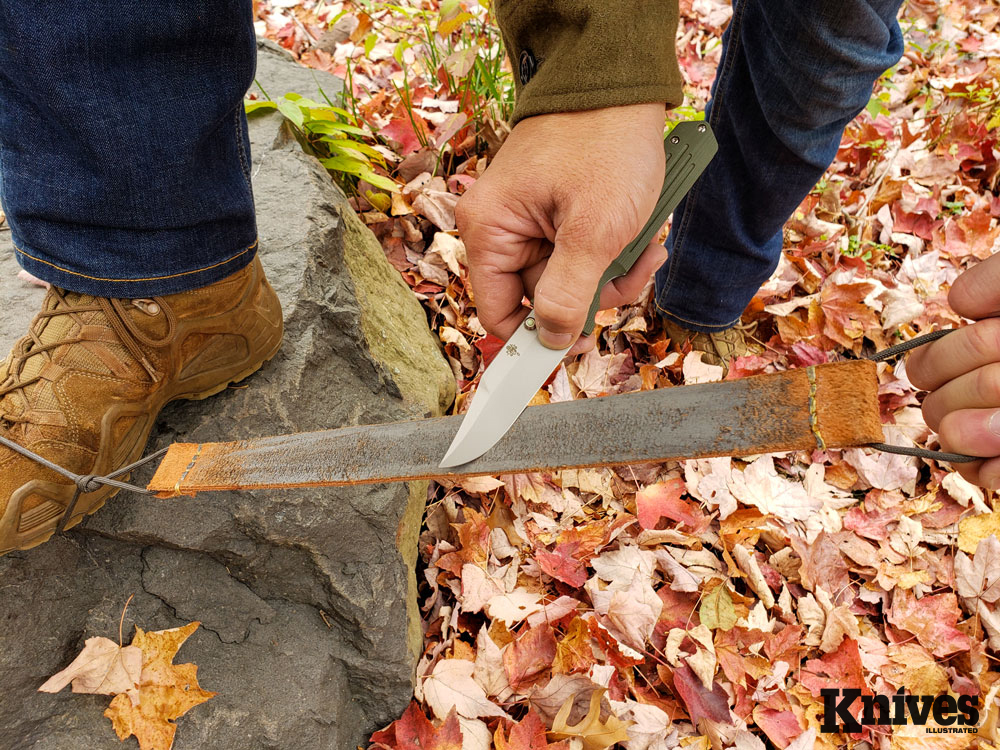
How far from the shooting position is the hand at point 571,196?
1114 millimetres

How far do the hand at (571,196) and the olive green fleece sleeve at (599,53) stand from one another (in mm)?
27

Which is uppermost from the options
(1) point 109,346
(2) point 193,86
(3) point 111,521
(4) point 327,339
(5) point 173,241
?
(2) point 193,86

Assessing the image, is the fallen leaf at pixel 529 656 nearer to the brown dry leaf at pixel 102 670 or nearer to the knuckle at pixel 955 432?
the brown dry leaf at pixel 102 670

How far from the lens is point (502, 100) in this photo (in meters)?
3.06

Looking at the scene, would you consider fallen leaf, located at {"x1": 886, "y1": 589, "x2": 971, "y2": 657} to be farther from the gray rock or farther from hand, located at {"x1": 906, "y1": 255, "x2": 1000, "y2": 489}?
the gray rock

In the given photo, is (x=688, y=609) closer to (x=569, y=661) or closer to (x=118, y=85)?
(x=569, y=661)

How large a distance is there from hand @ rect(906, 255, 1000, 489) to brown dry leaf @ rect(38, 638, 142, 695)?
197cm

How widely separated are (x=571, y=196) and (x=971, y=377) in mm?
850

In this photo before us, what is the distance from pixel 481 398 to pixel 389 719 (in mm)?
1195

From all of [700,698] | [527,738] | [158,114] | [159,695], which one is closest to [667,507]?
[700,698]

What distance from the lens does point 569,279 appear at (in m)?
1.12

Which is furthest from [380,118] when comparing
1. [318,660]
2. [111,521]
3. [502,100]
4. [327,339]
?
[318,660]

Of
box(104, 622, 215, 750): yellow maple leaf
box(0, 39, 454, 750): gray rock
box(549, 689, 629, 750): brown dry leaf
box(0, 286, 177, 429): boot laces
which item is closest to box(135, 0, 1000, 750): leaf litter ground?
box(549, 689, 629, 750): brown dry leaf

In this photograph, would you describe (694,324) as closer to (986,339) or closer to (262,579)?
(986,339)
